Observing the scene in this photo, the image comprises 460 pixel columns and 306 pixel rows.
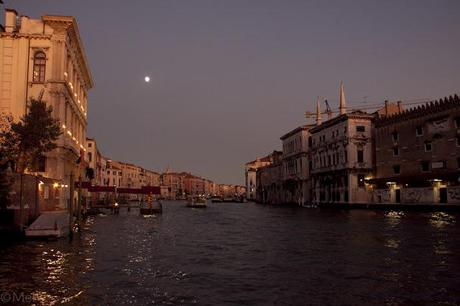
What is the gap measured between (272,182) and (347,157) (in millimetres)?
45568

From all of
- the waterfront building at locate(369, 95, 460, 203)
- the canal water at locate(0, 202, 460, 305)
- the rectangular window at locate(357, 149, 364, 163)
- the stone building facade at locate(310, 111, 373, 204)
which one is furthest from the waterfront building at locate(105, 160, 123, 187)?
the canal water at locate(0, 202, 460, 305)

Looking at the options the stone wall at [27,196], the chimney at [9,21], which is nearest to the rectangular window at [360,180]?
the stone wall at [27,196]

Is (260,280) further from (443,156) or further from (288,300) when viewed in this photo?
(443,156)

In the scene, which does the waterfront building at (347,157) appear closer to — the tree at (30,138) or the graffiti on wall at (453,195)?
the graffiti on wall at (453,195)

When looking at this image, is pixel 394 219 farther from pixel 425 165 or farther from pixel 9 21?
pixel 9 21

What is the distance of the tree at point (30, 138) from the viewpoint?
92.9ft

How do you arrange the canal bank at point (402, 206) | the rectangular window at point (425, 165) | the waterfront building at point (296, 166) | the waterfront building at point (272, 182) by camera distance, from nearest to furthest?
the canal bank at point (402, 206), the rectangular window at point (425, 165), the waterfront building at point (296, 166), the waterfront building at point (272, 182)

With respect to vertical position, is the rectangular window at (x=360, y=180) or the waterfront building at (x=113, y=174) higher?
the waterfront building at (x=113, y=174)

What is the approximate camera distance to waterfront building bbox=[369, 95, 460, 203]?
151 feet

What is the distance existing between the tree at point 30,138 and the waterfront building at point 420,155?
38787 mm

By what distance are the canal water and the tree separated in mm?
8731

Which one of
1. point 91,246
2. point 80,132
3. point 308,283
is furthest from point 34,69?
point 308,283

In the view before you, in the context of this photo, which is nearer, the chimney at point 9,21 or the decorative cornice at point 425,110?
the chimney at point 9,21

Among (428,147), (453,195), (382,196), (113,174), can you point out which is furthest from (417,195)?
(113,174)
